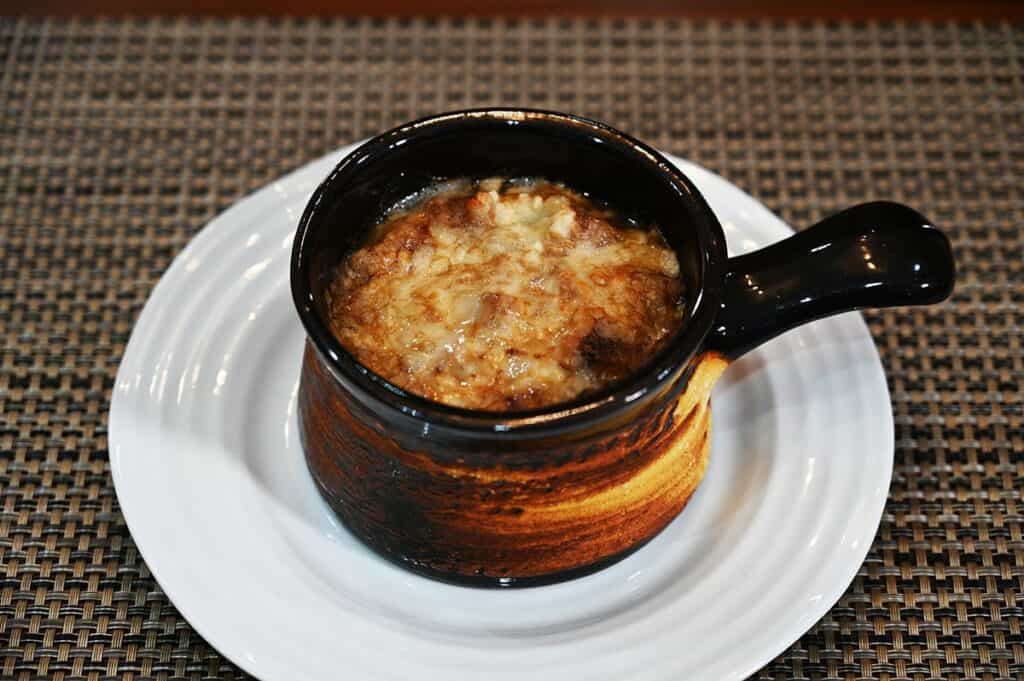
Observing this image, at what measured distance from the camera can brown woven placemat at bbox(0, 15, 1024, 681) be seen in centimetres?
161

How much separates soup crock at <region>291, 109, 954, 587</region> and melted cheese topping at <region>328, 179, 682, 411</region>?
0.04 m

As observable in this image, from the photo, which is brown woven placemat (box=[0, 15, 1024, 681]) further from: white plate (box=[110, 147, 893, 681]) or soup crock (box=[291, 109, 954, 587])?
soup crock (box=[291, 109, 954, 587])

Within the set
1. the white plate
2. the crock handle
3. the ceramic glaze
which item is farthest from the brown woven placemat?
the crock handle

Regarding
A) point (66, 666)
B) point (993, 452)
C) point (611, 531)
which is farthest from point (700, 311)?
point (66, 666)

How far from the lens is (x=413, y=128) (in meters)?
1.56

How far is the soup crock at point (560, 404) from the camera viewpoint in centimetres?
134

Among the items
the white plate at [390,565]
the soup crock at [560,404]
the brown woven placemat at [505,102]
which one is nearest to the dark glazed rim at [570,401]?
the soup crock at [560,404]

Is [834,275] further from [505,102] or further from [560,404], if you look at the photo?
[505,102]

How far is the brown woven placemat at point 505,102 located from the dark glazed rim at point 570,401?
46cm

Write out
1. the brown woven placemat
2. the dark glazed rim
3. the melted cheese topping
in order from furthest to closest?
the brown woven placemat < the melted cheese topping < the dark glazed rim

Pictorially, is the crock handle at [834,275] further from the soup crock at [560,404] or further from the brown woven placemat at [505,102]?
the brown woven placemat at [505,102]

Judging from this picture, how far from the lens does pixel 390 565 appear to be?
5.07ft

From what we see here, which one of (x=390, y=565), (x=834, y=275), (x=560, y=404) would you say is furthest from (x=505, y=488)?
(x=834, y=275)

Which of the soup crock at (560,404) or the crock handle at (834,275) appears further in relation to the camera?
the crock handle at (834,275)
